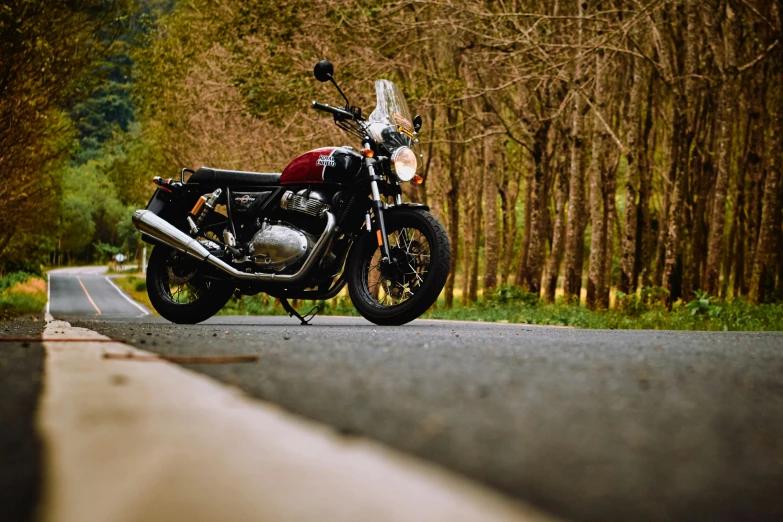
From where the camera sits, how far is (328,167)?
26.1 ft

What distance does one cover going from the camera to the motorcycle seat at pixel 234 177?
859 centimetres

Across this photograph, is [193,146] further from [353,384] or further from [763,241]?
[353,384]

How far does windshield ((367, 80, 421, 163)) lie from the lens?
26.1 feet

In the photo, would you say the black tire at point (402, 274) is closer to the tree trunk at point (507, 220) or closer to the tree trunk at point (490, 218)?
the tree trunk at point (490, 218)

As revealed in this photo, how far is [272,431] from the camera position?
193cm

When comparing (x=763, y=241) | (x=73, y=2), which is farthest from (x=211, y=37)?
(x=763, y=241)

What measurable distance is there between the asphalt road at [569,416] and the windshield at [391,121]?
4.09 metres

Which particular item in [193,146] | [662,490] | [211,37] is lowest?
[662,490]

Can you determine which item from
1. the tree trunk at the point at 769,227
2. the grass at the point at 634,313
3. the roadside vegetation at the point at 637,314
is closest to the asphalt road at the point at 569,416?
the roadside vegetation at the point at 637,314

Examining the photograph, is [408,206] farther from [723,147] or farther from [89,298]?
[89,298]

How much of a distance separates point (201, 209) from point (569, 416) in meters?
6.88

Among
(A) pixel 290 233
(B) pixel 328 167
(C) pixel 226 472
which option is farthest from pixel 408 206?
(C) pixel 226 472

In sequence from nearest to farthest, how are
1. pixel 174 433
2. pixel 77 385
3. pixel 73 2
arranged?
pixel 174 433 < pixel 77 385 < pixel 73 2

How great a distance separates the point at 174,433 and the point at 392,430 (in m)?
0.51
